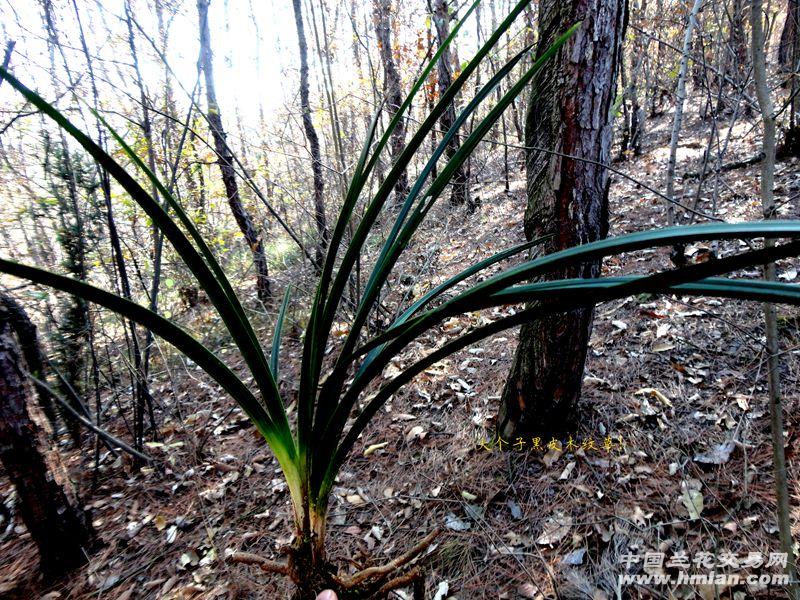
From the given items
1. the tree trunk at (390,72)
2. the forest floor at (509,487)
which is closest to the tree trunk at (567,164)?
the forest floor at (509,487)

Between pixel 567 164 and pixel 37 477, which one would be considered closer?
pixel 567 164

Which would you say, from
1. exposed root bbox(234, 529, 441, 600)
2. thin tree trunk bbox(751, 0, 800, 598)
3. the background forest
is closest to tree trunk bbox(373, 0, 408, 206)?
the background forest

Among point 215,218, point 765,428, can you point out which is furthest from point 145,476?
point 215,218

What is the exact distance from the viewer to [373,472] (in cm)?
201

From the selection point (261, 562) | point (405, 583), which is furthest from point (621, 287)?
point (261, 562)

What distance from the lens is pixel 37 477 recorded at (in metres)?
1.68

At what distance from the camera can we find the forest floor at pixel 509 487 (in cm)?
139

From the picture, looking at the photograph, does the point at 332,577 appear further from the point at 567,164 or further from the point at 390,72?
the point at 390,72

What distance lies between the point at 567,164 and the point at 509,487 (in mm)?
1400

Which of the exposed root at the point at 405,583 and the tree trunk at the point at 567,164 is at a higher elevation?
the tree trunk at the point at 567,164

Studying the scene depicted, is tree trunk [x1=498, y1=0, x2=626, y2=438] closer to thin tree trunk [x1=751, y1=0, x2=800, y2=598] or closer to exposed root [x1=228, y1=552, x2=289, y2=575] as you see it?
thin tree trunk [x1=751, y1=0, x2=800, y2=598]

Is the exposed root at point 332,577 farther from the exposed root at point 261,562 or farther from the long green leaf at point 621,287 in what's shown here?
the long green leaf at point 621,287

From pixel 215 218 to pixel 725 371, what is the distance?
577cm

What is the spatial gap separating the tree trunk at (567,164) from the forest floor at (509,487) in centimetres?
39
